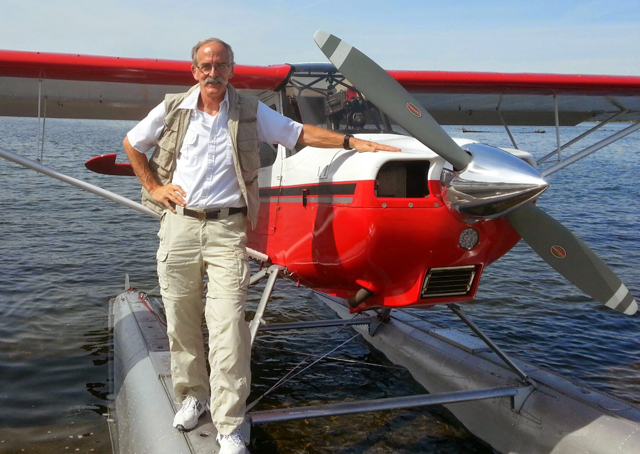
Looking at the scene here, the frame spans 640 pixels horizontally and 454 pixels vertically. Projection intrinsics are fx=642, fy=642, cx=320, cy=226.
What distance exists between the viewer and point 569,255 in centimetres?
347

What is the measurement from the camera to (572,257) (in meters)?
3.46

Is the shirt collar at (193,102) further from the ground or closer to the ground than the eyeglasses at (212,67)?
closer to the ground

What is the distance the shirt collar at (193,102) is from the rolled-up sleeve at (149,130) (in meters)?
0.12

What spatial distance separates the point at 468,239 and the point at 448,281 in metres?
0.32

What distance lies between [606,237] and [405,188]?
33.8ft

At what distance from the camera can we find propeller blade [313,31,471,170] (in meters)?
3.23

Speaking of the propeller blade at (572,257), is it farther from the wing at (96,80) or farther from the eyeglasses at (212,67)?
the wing at (96,80)

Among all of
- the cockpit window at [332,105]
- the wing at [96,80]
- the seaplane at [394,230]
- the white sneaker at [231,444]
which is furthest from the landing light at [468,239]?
Result: the wing at [96,80]

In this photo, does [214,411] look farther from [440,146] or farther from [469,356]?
[469,356]

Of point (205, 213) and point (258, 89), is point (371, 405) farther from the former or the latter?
point (258, 89)

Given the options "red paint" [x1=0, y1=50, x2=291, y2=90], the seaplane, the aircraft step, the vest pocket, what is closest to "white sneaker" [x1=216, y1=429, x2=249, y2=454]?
the seaplane

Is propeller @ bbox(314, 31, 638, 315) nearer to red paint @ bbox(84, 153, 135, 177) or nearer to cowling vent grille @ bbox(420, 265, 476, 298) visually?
cowling vent grille @ bbox(420, 265, 476, 298)

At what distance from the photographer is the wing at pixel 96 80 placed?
4.57 metres

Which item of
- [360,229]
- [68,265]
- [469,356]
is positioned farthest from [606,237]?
[360,229]
